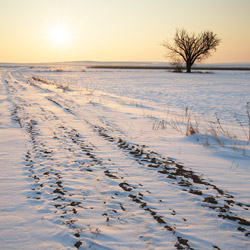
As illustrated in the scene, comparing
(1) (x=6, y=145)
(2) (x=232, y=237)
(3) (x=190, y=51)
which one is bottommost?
(2) (x=232, y=237)

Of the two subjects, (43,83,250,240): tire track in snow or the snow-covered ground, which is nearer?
the snow-covered ground

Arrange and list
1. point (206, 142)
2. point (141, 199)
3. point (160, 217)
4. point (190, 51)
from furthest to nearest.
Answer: point (190, 51)
point (206, 142)
point (141, 199)
point (160, 217)

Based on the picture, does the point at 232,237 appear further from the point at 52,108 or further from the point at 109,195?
the point at 52,108

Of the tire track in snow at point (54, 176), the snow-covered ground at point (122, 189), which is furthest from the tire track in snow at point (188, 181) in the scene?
the tire track in snow at point (54, 176)

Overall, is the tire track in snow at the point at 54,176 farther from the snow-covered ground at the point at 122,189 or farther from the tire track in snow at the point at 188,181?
the tire track in snow at the point at 188,181

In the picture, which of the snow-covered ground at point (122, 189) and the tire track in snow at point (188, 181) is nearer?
the snow-covered ground at point (122, 189)

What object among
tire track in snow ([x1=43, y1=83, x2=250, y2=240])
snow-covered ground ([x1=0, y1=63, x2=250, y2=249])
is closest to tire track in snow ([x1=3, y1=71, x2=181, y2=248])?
snow-covered ground ([x1=0, y1=63, x2=250, y2=249])

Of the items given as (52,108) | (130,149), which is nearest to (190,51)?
(52,108)

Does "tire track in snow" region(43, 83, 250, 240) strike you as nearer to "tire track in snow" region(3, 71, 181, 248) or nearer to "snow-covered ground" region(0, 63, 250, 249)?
"snow-covered ground" region(0, 63, 250, 249)

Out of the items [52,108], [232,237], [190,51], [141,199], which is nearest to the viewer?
[232,237]

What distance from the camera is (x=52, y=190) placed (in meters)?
2.89

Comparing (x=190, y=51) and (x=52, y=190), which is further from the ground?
(x=190, y=51)

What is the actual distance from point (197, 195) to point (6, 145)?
157 inches

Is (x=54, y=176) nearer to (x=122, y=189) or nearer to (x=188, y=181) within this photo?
(x=122, y=189)
